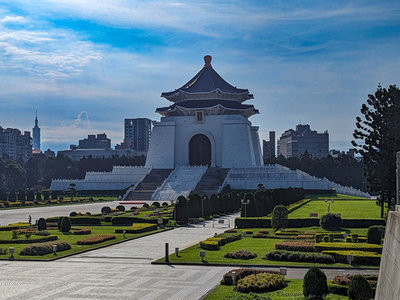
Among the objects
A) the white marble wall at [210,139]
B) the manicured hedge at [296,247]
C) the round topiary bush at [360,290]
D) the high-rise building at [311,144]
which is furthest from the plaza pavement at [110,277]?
the high-rise building at [311,144]

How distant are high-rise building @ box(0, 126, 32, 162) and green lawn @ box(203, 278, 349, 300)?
13517 centimetres

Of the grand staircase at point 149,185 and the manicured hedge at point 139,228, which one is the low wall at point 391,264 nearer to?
the manicured hedge at point 139,228

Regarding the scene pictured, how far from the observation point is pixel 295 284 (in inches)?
484

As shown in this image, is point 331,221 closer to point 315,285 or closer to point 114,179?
point 315,285

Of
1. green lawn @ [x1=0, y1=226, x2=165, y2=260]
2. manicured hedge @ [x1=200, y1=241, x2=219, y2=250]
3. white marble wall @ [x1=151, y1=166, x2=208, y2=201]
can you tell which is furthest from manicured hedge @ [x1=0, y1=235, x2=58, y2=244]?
white marble wall @ [x1=151, y1=166, x2=208, y2=201]

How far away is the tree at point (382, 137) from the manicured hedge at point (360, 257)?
40.5 ft

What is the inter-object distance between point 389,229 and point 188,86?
63662mm

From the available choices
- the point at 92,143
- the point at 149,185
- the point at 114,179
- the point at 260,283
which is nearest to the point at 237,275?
the point at 260,283

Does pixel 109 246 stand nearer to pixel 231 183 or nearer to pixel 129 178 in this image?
pixel 231 183

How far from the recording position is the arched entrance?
6869 cm

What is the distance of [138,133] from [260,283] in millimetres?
176135

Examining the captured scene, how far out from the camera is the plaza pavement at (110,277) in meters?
11.8

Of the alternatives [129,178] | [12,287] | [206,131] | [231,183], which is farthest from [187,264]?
[206,131]

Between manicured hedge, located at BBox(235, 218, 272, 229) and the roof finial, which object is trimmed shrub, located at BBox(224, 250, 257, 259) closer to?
manicured hedge, located at BBox(235, 218, 272, 229)
